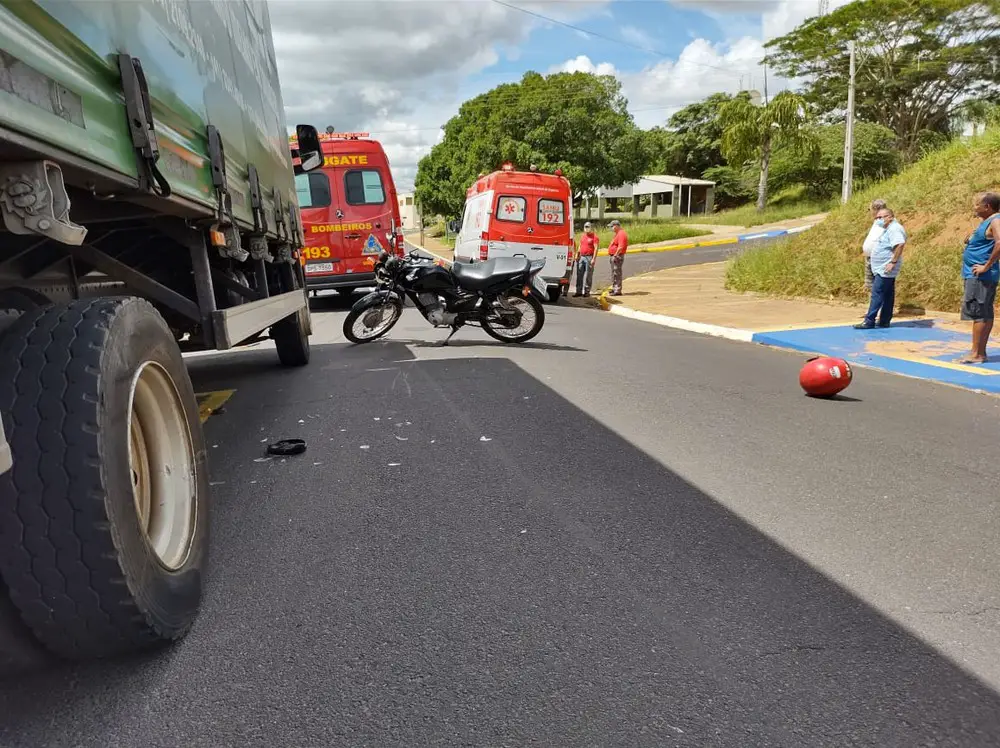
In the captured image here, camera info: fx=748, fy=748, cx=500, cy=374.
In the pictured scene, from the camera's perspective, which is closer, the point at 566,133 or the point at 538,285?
the point at 538,285

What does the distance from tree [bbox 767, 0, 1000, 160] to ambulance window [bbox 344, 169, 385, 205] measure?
32.1 m

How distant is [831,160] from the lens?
153 ft

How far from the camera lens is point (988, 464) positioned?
4.61 meters

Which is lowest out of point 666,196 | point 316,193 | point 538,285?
point 538,285

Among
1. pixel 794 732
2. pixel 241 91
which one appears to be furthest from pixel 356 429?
pixel 794 732

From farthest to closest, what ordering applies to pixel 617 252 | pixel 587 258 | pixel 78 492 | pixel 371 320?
pixel 587 258 < pixel 617 252 < pixel 371 320 < pixel 78 492

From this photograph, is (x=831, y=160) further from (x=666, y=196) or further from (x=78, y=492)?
(x=78, y=492)

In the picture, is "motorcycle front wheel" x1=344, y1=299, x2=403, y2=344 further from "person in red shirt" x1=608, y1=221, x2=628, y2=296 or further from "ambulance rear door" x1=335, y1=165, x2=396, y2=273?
"person in red shirt" x1=608, y1=221, x2=628, y2=296

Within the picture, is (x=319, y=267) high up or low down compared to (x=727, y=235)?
up

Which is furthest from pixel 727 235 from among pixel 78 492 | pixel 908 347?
pixel 78 492

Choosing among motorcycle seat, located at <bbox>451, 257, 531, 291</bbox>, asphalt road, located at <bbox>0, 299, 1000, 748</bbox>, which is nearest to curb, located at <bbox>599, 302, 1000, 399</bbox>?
asphalt road, located at <bbox>0, 299, 1000, 748</bbox>

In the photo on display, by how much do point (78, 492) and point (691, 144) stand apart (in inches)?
2726

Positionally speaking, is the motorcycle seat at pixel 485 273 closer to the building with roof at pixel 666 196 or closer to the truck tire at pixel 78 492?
A: the truck tire at pixel 78 492

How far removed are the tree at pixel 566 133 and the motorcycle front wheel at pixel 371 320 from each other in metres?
35.5
